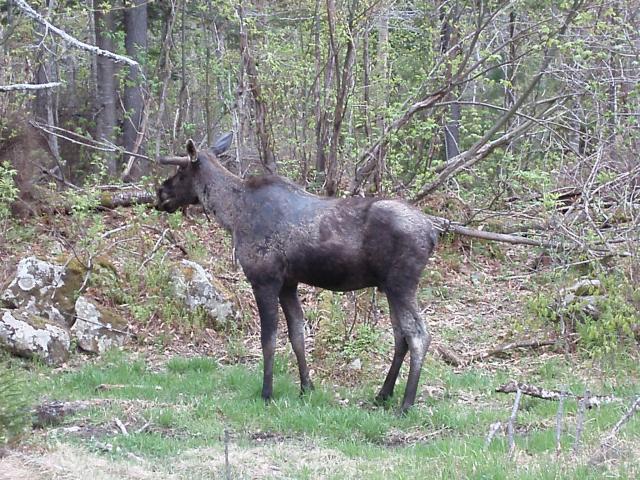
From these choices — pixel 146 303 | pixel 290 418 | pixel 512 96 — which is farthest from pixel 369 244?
pixel 512 96

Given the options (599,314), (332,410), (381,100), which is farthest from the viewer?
(381,100)

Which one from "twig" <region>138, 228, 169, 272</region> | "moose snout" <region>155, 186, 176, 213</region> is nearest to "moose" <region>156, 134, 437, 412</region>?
"moose snout" <region>155, 186, 176, 213</region>

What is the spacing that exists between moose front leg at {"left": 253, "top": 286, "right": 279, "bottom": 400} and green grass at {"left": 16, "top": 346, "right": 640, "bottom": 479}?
19cm

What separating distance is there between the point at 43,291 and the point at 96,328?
93 cm

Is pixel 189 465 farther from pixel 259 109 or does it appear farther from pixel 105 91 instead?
pixel 105 91

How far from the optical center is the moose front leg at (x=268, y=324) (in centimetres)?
942

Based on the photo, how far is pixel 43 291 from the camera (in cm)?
1209

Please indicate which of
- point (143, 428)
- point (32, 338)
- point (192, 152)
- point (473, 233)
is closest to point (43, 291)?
point (32, 338)

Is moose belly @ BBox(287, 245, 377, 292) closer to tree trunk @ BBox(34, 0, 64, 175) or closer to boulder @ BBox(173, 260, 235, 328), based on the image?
boulder @ BBox(173, 260, 235, 328)

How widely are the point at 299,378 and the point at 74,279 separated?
13.7 feet

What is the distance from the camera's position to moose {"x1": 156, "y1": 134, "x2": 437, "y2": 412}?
29.5 feet

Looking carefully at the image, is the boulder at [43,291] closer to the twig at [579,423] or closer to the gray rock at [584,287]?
the gray rock at [584,287]

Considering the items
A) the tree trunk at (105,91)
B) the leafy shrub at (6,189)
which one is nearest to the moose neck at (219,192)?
the leafy shrub at (6,189)

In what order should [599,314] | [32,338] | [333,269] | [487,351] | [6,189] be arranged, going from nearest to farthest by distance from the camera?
[333,269] < [32,338] < [599,314] < [487,351] < [6,189]
